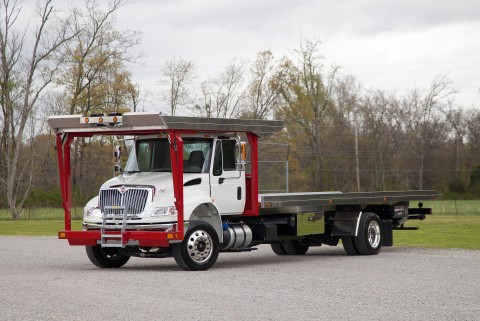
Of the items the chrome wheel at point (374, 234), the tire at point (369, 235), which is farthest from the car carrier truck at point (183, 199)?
the chrome wheel at point (374, 234)

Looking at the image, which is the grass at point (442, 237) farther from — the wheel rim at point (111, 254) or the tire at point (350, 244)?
the wheel rim at point (111, 254)

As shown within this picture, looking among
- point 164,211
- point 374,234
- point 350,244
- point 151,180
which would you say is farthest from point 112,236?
point 374,234

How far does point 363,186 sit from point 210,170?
72698mm

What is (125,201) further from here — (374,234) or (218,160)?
(374,234)

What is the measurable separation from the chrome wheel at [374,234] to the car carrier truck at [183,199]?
102 cm

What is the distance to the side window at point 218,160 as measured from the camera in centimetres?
1808

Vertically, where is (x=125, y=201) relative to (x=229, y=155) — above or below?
below

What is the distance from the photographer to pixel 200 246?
17.1 meters

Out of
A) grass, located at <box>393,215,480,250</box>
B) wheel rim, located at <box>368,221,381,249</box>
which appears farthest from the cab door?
grass, located at <box>393,215,480,250</box>

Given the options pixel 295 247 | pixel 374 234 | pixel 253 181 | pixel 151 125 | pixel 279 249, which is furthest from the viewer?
pixel 279 249

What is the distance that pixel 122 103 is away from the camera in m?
66.9

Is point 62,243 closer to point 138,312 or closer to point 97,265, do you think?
point 97,265

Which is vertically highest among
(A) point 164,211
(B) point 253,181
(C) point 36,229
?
(B) point 253,181

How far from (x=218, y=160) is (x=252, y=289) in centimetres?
501
